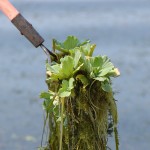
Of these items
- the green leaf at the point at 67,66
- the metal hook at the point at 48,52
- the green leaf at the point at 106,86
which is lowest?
the green leaf at the point at 106,86

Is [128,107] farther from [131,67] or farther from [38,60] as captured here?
[38,60]

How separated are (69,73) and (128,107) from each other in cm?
417

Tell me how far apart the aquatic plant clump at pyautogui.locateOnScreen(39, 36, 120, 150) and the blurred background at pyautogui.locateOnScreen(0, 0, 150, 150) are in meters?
2.74

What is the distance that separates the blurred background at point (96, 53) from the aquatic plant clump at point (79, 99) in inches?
108

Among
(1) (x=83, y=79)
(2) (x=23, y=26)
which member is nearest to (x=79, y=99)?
(1) (x=83, y=79)

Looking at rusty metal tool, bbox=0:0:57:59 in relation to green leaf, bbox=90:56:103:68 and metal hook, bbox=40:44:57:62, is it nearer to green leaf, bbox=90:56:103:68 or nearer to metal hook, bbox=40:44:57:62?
metal hook, bbox=40:44:57:62

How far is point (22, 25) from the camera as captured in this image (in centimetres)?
165

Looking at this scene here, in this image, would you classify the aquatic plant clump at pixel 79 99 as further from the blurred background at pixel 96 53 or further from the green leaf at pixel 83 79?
the blurred background at pixel 96 53

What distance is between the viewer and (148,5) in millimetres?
13211

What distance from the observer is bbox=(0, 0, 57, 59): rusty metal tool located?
162cm

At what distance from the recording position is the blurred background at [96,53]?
5.28 meters

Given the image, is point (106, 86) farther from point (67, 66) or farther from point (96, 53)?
point (96, 53)

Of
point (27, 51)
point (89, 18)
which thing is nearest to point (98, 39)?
point (27, 51)

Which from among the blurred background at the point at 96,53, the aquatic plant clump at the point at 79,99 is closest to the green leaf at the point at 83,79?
the aquatic plant clump at the point at 79,99
